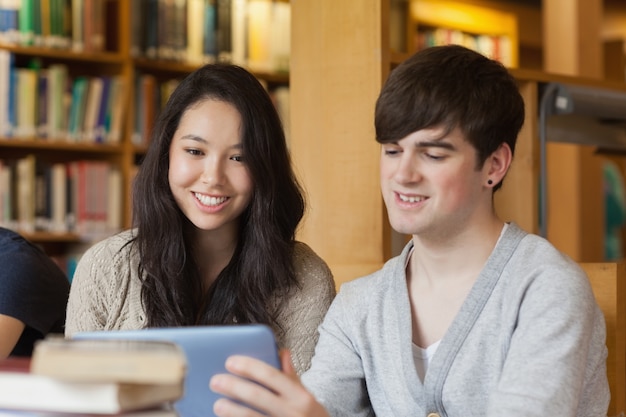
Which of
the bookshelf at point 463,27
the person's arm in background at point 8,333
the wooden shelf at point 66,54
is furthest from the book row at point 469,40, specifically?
the person's arm in background at point 8,333

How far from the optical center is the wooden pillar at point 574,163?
392cm

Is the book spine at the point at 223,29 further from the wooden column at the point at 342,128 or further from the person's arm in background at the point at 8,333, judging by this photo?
the person's arm in background at the point at 8,333

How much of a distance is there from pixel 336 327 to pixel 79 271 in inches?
22.5

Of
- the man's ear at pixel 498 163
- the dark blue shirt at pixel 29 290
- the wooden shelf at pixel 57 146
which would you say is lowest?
the dark blue shirt at pixel 29 290

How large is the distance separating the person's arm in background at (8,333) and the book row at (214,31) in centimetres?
224

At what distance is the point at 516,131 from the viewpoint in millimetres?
1494

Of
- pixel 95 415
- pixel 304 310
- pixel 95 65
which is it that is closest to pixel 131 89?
pixel 95 65

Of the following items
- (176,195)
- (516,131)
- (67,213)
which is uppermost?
(516,131)

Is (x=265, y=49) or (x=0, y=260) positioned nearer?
(x=0, y=260)

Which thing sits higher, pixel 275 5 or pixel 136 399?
pixel 275 5

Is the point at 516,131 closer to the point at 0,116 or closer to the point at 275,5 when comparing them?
the point at 0,116

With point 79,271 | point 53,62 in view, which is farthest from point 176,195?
point 53,62

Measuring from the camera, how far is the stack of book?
79cm

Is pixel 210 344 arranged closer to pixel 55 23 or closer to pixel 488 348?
pixel 488 348
